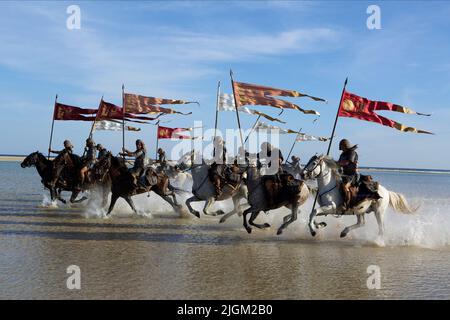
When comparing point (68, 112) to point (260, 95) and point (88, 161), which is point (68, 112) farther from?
point (260, 95)

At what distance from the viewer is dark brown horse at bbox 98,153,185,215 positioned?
14664 millimetres

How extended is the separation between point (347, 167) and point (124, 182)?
7309 millimetres

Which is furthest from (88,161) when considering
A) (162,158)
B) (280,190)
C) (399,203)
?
(399,203)

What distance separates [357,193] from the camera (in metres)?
11.2

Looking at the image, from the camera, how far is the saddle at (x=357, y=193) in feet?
36.4

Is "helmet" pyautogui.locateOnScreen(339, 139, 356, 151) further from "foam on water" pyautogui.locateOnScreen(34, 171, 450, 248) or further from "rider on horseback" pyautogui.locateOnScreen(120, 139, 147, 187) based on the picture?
"rider on horseback" pyautogui.locateOnScreen(120, 139, 147, 187)

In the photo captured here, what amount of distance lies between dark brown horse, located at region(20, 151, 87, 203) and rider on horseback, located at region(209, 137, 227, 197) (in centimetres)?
614

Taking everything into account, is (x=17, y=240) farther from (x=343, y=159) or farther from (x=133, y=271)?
(x=343, y=159)

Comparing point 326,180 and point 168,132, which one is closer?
point 326,180

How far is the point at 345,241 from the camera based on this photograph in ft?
38.2

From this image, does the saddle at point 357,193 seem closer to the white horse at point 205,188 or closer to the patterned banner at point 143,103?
the white horse at point 205,188

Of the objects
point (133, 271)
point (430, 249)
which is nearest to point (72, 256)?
point (133, 271)
